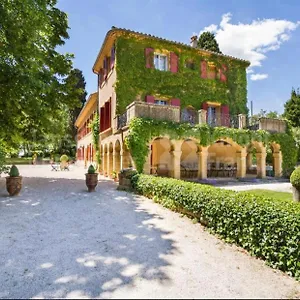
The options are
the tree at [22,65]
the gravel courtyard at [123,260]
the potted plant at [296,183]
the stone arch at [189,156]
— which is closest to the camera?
the gravel courtyard at [123,260]

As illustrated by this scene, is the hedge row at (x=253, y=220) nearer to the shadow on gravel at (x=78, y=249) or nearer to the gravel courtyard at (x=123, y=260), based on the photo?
the gravel courtyard at (x=123, y=260)

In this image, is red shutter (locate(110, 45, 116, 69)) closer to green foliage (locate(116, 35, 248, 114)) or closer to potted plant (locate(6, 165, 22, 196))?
green foliage (locate(116, 35, 248, 114))

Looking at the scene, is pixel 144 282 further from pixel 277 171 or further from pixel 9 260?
pixel 277 171

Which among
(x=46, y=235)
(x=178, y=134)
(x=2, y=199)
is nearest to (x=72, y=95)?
(x=178, y=134)

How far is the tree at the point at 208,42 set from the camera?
2852 cm

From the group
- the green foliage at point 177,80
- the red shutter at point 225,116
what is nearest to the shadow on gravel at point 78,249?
the green foliage at point 177,80

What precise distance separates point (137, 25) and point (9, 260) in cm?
1679

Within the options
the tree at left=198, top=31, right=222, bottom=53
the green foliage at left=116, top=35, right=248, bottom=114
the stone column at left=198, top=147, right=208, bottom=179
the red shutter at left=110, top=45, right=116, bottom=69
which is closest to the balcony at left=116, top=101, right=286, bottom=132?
the green foliage at left=116, top=35, right=248, bottom=114

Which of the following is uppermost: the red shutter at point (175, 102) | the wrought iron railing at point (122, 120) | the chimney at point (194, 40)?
the chimney at point (194, 40)

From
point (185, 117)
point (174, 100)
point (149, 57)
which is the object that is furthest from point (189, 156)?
point (149, 57)

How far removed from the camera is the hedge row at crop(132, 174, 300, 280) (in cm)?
400

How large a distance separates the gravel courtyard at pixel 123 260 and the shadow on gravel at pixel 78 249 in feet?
0.05

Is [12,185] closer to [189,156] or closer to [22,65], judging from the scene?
[22,65]

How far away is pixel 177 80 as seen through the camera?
17.8 m
